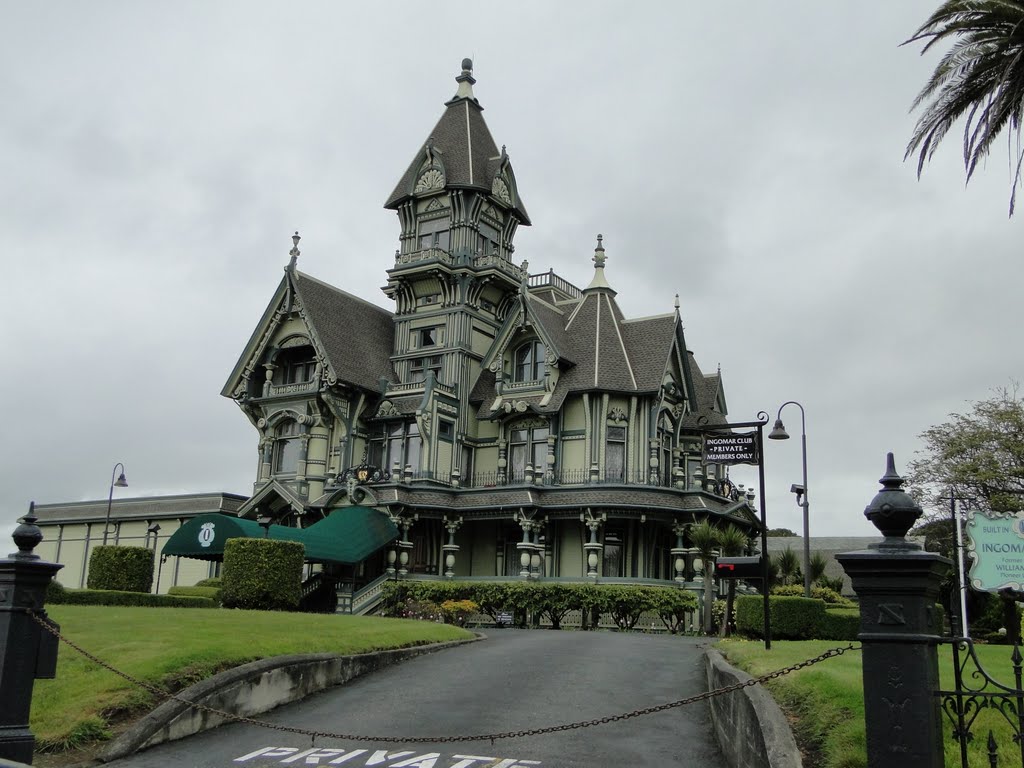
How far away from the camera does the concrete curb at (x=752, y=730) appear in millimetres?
8781

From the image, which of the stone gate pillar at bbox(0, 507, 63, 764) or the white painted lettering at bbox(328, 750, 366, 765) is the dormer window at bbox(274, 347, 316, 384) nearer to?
the white painted lettering at bbox(328, 750, 366, 765)

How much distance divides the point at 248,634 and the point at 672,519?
2456 cm

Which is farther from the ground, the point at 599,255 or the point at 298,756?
the point at 599,255

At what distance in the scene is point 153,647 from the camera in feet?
50.7

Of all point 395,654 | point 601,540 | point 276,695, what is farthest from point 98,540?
point 276,695

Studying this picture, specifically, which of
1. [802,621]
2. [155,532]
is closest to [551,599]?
[802,621]

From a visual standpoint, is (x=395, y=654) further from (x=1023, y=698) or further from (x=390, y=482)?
(x=390, y=482)

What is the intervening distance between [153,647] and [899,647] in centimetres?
1255

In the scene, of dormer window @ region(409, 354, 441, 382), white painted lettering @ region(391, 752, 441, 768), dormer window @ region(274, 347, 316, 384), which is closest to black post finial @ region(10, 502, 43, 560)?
white painted lettering @ region(391, 752, 441, 768)

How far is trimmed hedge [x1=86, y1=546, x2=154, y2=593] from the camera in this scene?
3338cm

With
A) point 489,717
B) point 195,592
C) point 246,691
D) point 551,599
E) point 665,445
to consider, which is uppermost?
point 665,445

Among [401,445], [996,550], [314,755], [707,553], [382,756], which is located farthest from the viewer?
[401,445]

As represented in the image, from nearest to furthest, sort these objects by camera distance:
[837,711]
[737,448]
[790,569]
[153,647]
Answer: [837,711], [153,647], [737,448], [790,569]

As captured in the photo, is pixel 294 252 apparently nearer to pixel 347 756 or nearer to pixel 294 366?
pixel 294 366
